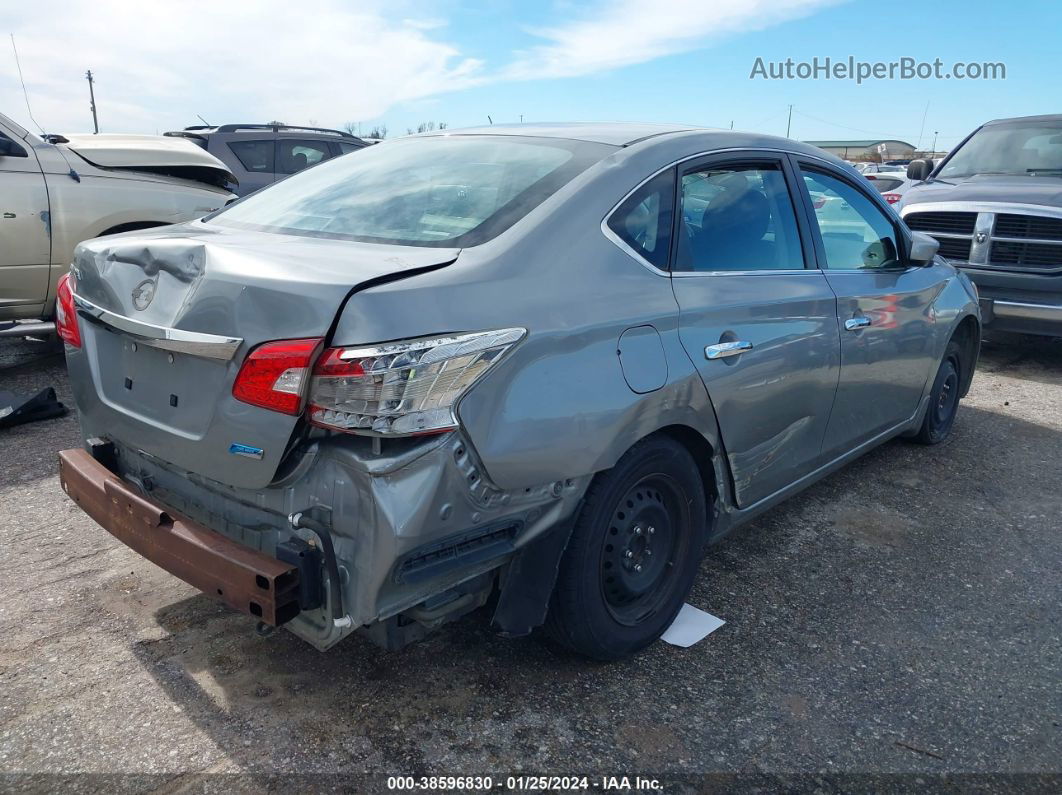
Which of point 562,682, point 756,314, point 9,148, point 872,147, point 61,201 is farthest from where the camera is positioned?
point 872,147

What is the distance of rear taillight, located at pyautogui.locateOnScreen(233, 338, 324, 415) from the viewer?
2062mm

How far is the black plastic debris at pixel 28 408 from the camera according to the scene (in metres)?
4.93

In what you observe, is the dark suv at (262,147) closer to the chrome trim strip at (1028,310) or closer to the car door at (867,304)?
the chrome trim strip at (1028,310)

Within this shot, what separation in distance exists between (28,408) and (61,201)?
1.86 m

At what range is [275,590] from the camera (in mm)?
2064

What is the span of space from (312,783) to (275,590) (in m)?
0.56

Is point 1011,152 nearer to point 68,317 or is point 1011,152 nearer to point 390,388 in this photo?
point 390,388

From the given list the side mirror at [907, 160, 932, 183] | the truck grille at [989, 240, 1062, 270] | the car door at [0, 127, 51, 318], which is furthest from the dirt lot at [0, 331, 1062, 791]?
the side mirror at [907, 160, 932, 183]

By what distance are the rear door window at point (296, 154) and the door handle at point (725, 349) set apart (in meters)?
8.60

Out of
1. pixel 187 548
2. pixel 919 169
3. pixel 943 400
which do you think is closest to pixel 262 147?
pixel 919 169

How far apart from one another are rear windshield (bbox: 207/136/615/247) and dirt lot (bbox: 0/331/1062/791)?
4.49 feet

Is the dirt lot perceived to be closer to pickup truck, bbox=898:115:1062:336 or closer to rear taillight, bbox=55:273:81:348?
rear taillight, bbox=55:273:81:348

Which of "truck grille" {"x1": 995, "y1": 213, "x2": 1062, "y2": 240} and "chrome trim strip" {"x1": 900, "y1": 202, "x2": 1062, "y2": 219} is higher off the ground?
"chrome trim strip" {"x1": 900, "y1": 202, "x2": 1062, "y2": 219}

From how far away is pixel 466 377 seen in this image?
211 cm
